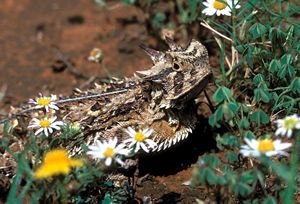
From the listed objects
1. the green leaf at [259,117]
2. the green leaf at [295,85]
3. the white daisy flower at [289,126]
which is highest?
the green leaf at [295,85]

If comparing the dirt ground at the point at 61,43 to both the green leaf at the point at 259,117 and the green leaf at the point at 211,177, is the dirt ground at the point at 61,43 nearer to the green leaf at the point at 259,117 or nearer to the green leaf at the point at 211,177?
the green leaf at the point at 259,117

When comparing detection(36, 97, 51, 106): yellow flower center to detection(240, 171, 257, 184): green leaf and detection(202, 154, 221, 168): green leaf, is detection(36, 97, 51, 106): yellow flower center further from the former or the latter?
detection(240, 171, 257, 184): green leaf

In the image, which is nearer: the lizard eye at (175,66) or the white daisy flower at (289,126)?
the white daisy flower at (289,126)

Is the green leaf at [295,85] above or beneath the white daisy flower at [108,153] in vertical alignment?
above

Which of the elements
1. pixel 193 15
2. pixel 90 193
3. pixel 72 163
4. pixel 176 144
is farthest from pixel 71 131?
pixel 193 15

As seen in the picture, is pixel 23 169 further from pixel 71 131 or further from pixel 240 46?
pixel 240 46

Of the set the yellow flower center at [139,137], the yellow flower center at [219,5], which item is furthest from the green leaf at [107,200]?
the yellow flower center at [219,5]
